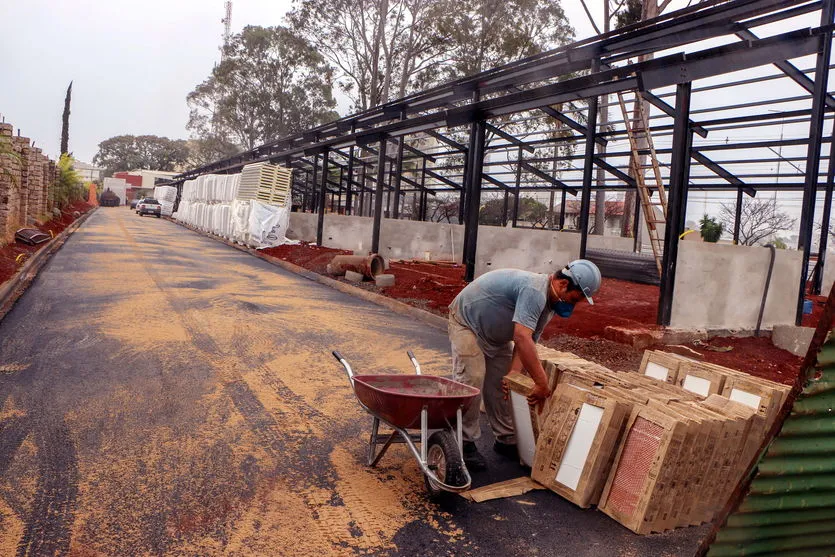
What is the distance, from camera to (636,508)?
→ 4.20m

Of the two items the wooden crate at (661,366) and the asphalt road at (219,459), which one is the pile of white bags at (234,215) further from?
the wooden crate at (661,366)

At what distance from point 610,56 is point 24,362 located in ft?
42.1

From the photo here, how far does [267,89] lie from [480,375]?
48.7 metres

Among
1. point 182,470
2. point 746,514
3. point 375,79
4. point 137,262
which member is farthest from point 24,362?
point 375,79

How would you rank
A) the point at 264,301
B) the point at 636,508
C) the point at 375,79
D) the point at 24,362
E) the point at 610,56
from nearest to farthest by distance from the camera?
the point at 636,508
the point at 24,362
the point at 264,301
the point at 610,56
the point at 375,79

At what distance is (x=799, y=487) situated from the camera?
120cm

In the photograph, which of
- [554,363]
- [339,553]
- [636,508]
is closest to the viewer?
[339,553]

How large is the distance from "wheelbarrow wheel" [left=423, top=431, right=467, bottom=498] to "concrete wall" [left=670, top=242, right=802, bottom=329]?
6291 mm

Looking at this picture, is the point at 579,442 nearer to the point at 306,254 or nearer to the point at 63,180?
the point at 306,254

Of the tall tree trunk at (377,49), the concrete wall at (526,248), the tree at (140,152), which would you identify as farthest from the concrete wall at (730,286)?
the tree at (140,152)

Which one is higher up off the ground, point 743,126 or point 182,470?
point 743,126

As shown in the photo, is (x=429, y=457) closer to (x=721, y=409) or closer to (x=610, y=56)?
(x=721, y=409)

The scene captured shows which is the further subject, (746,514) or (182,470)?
(182,470)

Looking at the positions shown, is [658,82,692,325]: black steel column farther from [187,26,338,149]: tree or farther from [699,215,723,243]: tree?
[187,26,338,149]: tree
